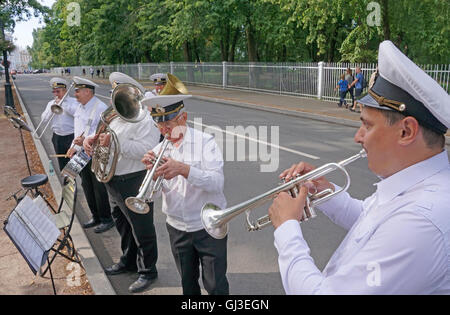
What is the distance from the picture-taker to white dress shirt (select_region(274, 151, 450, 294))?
1140 mm

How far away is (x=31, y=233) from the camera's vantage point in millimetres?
2900

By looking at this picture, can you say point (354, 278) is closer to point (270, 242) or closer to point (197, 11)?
point (270, 242)

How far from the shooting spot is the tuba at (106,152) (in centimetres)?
377

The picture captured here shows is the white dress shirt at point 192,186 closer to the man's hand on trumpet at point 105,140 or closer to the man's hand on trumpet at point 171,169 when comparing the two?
the man's hand on trumpet at point 171,169

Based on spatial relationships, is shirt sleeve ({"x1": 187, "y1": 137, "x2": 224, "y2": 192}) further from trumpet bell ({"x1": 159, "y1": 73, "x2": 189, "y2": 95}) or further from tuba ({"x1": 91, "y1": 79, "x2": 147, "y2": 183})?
tuba ({"x1": 91, "y1": 79, "x2": 147, "y2": 183})

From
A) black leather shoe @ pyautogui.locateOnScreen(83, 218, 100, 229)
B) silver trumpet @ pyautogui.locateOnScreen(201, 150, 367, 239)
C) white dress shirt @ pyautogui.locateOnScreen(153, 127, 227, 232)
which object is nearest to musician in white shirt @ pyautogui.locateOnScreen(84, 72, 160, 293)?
white dress shirt @ pyautogui.locateOnScreen(153, 127, 227, 232)

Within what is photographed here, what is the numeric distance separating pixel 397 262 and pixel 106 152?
128 inches

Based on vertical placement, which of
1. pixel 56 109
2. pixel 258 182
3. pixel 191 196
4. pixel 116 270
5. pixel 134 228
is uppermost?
pixel 56 109

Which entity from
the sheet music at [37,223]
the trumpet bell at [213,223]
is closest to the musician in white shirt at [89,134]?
the sheet music at [37,223]

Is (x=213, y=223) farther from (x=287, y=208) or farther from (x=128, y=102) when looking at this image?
(x=128, y=102)

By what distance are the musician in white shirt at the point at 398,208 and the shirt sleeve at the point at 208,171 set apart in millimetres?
1380

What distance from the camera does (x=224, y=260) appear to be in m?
3.02
